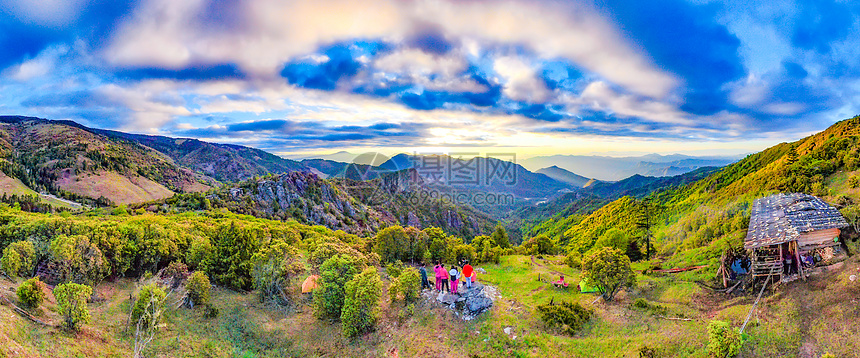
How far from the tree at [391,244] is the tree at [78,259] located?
930 inches

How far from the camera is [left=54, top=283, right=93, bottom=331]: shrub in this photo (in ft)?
54.2

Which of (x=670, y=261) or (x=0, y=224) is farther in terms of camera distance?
(x=670, y=261)

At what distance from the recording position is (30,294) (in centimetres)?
1777

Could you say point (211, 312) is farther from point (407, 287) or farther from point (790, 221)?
point (790, 221)

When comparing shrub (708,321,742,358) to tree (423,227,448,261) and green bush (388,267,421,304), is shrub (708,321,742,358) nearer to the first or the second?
green bush (388,267,421,304)

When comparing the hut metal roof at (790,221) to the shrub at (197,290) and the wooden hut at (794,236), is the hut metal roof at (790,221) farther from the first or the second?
the shrub at (197,290)

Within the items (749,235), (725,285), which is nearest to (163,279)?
(725,285)

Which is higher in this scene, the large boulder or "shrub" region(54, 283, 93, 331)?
"shrub" region(54, 283, 93, 331)

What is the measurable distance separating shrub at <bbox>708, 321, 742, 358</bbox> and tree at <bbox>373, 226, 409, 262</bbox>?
29.4 metres

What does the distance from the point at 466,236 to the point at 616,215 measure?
63046 millimetres

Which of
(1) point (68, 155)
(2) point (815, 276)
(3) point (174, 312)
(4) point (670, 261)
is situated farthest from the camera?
(1) point (68, 155)

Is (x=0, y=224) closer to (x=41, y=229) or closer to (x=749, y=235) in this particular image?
(x=41, y=229)

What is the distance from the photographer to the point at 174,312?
22266 mm

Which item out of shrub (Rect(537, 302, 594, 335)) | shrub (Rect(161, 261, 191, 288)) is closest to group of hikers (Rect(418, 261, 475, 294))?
shrub (Rect(537, 302, 594, 335))
